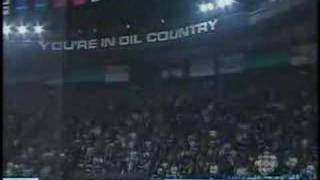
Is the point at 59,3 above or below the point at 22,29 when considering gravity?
above

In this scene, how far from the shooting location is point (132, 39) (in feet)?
11.5

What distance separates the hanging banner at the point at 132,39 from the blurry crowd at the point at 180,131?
7.1 inches

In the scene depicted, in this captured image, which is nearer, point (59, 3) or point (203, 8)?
point (203, 8)

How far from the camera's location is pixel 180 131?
3.44 meters

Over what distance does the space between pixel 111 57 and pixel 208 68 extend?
1.42 ft

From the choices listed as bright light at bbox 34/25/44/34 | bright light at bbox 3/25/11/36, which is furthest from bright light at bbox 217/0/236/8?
bright light at bbox 3/25/11/36

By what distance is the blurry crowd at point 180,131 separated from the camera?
10.7 ft

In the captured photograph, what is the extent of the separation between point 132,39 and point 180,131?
1.47 feet

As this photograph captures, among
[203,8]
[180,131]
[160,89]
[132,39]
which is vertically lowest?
[180,131]

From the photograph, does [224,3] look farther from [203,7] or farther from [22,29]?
[22,29]

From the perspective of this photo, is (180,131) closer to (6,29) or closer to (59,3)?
(59,3)

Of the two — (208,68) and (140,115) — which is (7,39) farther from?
(208,68)

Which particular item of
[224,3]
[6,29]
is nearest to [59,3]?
[6,29]

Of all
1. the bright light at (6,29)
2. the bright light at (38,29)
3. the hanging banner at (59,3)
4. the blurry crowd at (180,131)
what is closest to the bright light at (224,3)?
the blurry crowd at (180,131)
